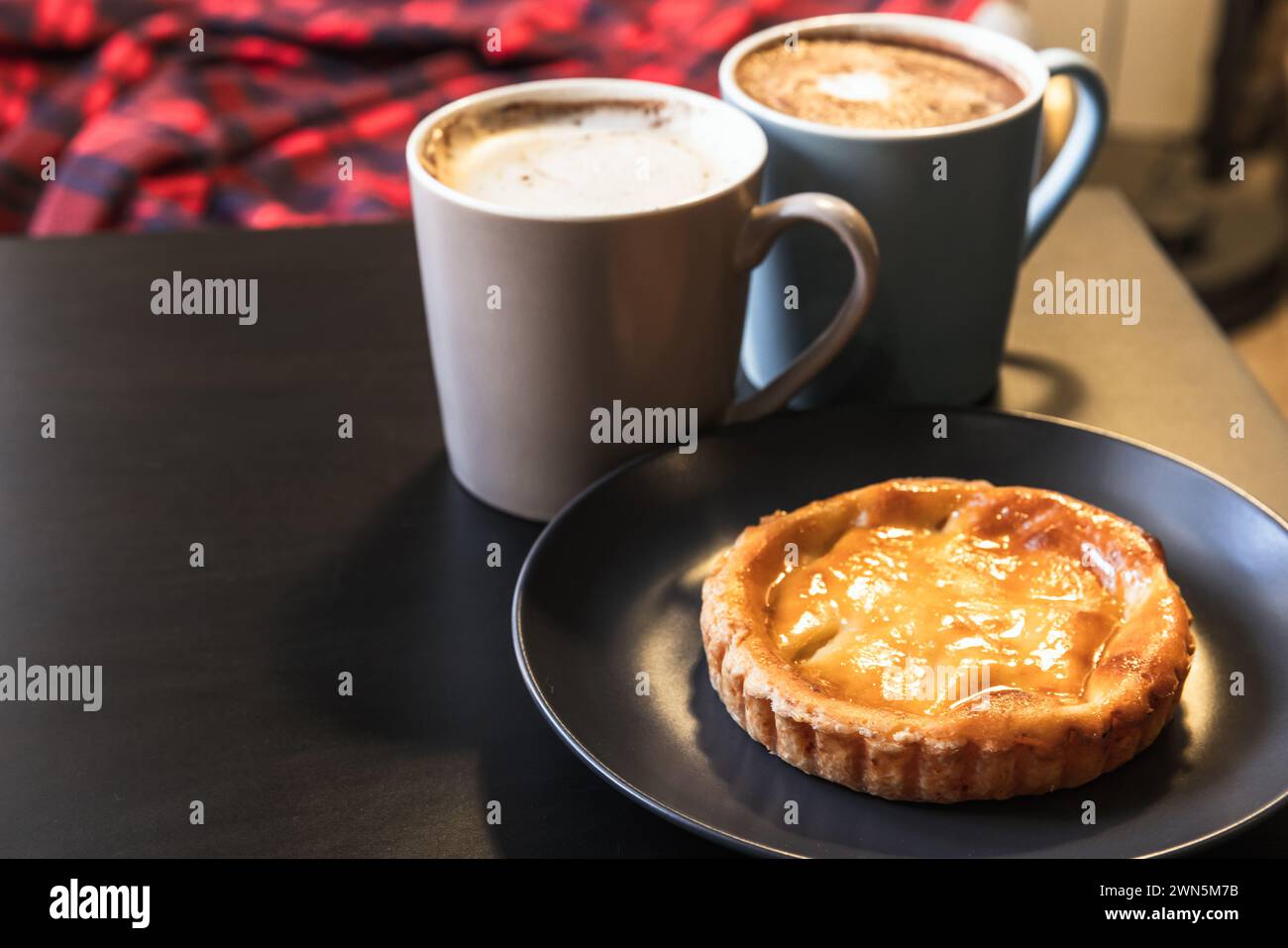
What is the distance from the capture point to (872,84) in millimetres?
929

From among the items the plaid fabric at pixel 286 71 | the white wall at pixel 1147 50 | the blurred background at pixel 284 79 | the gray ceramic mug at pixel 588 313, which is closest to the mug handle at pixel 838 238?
the gray ceramic mug at pixel 588 313

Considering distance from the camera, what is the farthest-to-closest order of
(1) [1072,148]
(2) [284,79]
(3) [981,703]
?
(2) [284,79] → (1) [1072,148] → (3) [981,703]

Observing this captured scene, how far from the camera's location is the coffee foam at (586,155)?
0.83 metres

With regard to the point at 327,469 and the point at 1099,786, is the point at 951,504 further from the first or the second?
the point at 327,469

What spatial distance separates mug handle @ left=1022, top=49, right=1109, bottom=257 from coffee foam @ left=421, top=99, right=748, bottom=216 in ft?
0.80

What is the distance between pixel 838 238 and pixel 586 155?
0.56ft

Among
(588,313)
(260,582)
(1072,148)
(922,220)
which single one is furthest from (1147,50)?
(260,582)

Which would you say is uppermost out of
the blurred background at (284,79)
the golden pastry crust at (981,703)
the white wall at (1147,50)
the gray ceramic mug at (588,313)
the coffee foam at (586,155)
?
the coffee foam at (586,155)

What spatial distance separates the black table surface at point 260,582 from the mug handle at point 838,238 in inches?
8.4

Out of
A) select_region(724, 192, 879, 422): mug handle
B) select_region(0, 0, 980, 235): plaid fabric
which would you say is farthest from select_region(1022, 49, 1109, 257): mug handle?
select_region(0, 0, 980, 235): plaid fabric

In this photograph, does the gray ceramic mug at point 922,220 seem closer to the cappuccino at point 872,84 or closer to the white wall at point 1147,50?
the cappuccino at point 872,84

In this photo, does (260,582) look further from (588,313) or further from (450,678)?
(588,313)

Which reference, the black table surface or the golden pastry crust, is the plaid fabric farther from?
the golden pastry crust

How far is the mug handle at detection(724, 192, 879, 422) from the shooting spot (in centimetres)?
80
